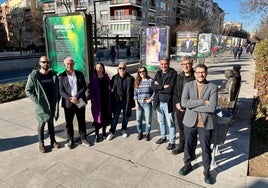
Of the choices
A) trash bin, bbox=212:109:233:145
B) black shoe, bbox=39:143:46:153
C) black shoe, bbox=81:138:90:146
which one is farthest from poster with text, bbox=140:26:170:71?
black shoe, bbox=39:143:46:153

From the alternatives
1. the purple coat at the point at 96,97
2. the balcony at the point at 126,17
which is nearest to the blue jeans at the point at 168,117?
the purple coat at the point at 96,97

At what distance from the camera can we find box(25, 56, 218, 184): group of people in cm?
323

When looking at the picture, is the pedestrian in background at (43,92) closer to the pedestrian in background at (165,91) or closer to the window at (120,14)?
the pedestrian in background at (165,91)

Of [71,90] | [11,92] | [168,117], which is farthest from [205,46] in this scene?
[71,90]

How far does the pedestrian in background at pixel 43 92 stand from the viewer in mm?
3906

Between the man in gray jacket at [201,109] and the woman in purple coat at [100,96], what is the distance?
6.15 feet

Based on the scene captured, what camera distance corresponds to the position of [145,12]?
4688 centimetres

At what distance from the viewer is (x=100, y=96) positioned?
4.56 metres

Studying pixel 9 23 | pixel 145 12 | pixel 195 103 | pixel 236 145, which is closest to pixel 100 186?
pixel 195 103

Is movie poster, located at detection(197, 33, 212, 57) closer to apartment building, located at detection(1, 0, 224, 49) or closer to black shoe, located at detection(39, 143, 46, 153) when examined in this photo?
black shoe, located at detection(39, 143, 46, 153)

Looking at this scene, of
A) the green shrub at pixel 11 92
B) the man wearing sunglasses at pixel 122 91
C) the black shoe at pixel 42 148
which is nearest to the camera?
the black shoe at pixel 42 148

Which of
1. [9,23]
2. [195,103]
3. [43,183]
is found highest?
[9,23]

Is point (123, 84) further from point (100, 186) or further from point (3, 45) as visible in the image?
point (3, 45)

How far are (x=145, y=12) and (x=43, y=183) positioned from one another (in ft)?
156
